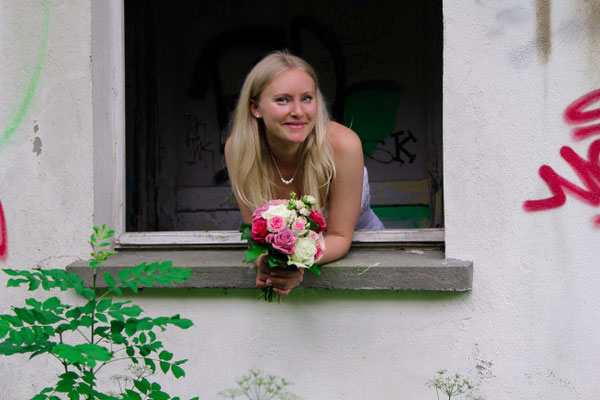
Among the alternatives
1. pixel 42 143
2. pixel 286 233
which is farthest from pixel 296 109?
pixel 42 143

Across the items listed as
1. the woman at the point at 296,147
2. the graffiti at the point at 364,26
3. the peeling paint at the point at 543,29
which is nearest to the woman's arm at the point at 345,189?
the woman at the point at 296,147

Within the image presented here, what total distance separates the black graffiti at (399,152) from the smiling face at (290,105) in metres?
3.21

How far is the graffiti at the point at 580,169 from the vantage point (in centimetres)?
275

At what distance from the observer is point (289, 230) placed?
2496mm

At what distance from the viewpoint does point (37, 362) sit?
3.35 m

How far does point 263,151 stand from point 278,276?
2.61 ft

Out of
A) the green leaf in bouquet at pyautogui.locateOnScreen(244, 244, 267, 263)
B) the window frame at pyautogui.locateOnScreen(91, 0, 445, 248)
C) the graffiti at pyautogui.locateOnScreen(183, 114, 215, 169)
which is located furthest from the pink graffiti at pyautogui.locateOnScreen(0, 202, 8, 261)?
the graffiti at pyautogui.locateOnScreen(183, 114, 215, 169)

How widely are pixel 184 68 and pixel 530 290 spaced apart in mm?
4603

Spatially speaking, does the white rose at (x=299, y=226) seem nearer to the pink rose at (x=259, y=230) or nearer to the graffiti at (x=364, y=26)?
the pink rose at (x=259, y=230)

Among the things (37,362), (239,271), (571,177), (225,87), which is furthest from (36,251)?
(225,87)

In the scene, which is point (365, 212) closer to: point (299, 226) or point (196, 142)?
point (299, 226)

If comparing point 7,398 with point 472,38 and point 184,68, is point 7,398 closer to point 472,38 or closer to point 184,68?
point 472,38

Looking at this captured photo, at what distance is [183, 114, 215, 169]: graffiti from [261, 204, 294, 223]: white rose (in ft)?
13.3

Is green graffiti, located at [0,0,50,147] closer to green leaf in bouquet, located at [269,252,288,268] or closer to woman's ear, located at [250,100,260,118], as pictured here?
woman's ear, located at [250,100,260,118]
